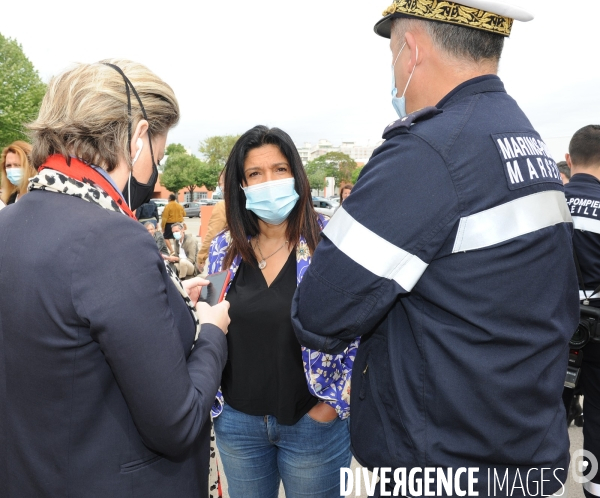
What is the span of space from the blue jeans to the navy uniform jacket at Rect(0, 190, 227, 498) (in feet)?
2.76

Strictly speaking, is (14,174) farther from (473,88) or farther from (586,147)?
(586,147)

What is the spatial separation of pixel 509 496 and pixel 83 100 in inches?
65.5

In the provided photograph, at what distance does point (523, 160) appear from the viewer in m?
Result: 1.30

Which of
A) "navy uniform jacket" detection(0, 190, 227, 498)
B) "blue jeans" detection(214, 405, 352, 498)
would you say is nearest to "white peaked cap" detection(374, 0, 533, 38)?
"navy uniform jacket" detection(0, 190, 227, 498)

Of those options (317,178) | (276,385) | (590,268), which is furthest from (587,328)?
(317,178)

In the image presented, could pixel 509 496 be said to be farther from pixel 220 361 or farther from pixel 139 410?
pixel 139 410

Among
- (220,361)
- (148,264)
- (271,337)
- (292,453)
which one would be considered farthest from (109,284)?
(292,453)

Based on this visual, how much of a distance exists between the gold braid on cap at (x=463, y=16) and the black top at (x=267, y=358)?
4.26 feet

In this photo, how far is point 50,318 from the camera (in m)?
1.16

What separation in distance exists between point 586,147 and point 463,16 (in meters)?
2.77

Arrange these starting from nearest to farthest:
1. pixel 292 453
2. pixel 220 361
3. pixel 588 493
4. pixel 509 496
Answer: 1. pixel 509 496
2. pixel 220 361
3. pixel 292 453
4. pixel 588 493

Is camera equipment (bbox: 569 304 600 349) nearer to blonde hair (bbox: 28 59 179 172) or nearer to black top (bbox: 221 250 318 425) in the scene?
black top (bbox: 221 250 318 425)

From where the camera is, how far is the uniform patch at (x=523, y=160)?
126 cm

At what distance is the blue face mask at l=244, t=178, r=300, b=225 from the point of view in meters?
2.41
